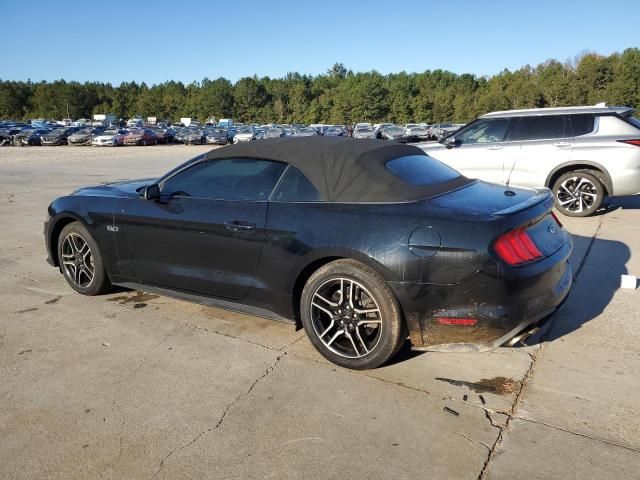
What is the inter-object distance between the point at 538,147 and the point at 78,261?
22.8 feet

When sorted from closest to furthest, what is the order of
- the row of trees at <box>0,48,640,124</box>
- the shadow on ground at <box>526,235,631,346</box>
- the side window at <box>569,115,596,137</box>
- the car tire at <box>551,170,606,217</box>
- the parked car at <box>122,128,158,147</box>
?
the shadow on ground at <box>526,235,631,346</box> < the car tire at <box>551,170,606,217</box> < the side window at <box>569,115,596,137</box> < the parked car at <box>122,128,158,147</box> < the row of trees at <box>0,48,640,124</box>

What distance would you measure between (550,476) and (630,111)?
782 cm

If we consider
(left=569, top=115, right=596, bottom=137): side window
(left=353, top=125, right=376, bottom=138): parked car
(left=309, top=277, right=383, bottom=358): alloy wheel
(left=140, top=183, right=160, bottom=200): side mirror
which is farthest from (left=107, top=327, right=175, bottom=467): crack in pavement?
(left=353, top=125, right=376, bottom=138): parked car

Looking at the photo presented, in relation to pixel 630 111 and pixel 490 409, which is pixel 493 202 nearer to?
pixel 490 409

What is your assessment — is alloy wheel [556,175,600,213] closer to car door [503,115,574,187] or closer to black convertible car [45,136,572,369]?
car door [503,115,574,187]

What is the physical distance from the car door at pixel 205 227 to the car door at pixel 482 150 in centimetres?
564

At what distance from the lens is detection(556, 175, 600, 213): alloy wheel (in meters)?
7.89

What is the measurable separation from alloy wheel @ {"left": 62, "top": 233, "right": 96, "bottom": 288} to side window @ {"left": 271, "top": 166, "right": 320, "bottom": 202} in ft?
6.98

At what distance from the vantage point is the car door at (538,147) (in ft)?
26.2

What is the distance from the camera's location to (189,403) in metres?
Result: 3.00

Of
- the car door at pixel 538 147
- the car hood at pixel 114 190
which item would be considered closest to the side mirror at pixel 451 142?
the car door at pixel 538 147

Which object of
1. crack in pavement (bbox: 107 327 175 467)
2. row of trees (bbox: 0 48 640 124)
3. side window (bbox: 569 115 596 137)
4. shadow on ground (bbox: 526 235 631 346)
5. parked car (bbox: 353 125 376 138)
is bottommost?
shadow on ground (bbox: 526 235 631 346)

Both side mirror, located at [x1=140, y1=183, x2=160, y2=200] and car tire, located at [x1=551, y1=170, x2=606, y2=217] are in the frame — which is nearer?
side mirror, located at [x1=140, y1=183, x2=160, y2=200]

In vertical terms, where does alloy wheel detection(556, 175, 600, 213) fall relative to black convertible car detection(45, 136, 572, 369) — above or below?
below
